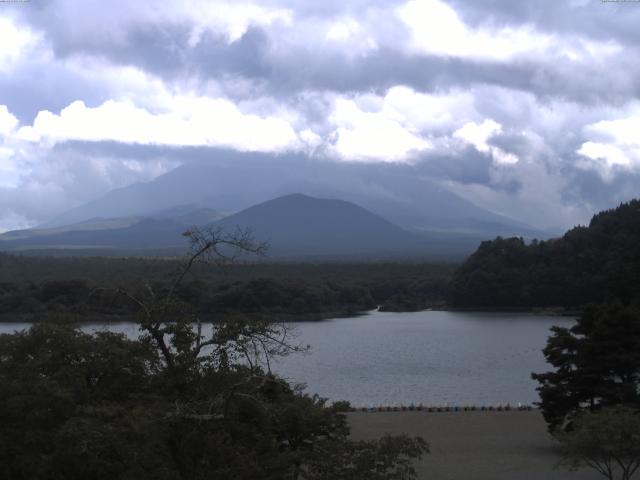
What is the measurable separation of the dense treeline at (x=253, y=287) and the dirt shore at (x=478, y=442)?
42.9ft

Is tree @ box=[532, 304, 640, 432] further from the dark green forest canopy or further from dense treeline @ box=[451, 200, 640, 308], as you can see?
dense treeline @ box=[451, 200, 640, 308]

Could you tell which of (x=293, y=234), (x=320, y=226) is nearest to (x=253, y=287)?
(x=293, y=234)

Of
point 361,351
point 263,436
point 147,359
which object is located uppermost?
point 147,359

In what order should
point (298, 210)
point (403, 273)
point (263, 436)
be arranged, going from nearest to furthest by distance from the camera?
point (263, 436) → point (403, 273) → point (298, 210)

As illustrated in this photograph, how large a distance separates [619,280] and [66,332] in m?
18.0

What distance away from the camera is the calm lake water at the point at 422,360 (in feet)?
80.8

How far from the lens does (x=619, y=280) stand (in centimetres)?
2372

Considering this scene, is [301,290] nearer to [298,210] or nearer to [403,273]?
[403,273]

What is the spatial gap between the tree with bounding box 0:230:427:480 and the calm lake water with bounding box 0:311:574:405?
6154 mm

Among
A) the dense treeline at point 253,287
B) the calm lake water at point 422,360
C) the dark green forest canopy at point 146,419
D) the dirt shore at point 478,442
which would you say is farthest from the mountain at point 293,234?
the dark green forest canopy at point 146,419

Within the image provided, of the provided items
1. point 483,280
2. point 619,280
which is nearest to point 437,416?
point 619,280

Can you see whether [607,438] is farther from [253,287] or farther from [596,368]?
[253,287]

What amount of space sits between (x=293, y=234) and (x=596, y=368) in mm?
164320

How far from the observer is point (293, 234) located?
179375 millimetres
